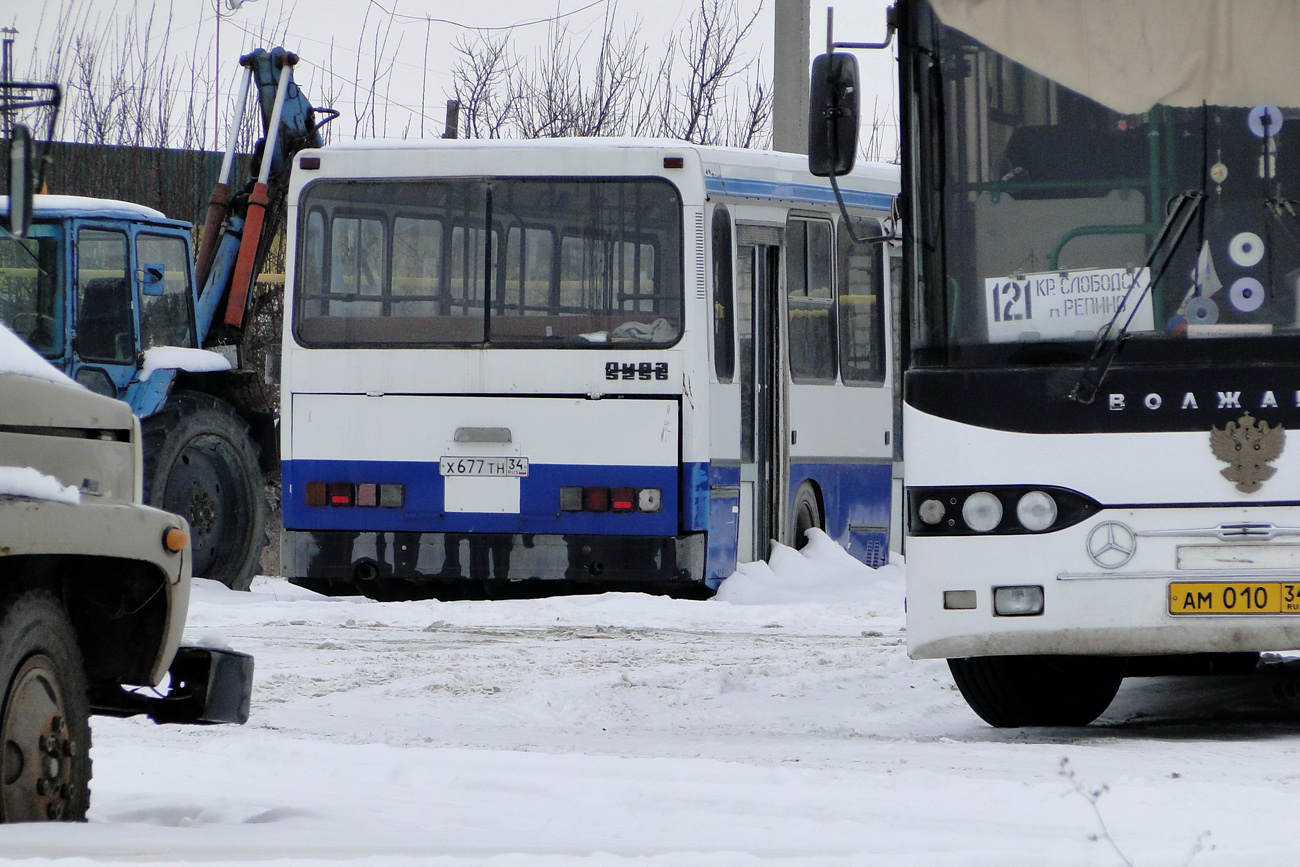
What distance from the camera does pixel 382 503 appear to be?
13398mm

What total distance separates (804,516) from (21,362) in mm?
10350

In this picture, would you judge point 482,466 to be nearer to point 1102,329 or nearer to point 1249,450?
point 1102,329

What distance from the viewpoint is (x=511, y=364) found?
13.3m

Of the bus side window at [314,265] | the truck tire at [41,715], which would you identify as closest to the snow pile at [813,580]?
the bus side window at [314,265]

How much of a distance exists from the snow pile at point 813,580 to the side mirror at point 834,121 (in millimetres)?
6188

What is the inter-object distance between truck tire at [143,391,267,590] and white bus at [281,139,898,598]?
1.61m

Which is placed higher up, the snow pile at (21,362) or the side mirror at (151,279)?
the side mirror at (151,279)

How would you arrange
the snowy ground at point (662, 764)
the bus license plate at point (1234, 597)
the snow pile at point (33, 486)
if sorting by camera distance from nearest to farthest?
the snow pile at point (33, 486) → the snowy ground at point (662, 764) → the bus license plate at point (1234, 597)

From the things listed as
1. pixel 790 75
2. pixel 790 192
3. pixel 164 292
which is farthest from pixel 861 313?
pixel 790 75

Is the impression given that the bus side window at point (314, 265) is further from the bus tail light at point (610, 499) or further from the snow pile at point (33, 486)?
the snow pile at point (33, 486)

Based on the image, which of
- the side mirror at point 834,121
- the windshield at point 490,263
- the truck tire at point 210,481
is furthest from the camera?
the truck tire at point 210,481

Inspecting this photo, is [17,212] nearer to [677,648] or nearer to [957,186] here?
[957,186]

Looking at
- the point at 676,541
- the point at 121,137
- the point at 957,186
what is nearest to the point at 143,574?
the point at 957,186

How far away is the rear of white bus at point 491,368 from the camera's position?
13.2 metres
